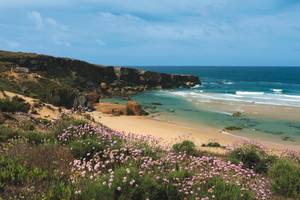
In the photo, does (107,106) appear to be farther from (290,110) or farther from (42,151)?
(42,151)

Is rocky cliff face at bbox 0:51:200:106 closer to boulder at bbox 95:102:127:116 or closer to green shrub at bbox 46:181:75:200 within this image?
boulder at bbox 95:102:127:116

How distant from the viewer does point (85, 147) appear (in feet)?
31.5

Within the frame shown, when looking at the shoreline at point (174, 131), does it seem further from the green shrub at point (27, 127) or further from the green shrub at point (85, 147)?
the green shrub at point (85, 147)

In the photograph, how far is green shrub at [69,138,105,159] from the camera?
9469mm

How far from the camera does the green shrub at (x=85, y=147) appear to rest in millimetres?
9469

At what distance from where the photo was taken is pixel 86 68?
71.4 metres

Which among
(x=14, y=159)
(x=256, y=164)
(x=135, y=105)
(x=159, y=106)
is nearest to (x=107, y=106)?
(x=135, y=105)

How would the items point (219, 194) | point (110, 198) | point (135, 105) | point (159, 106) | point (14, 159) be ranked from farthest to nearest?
point (159, 106)
point (135, 105)
point (14, 159)
point (219, 194)
point (110, 198)

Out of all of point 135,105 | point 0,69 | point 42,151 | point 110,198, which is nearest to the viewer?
point 110,198

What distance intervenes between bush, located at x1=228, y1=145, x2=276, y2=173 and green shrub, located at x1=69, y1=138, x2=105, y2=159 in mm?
3545

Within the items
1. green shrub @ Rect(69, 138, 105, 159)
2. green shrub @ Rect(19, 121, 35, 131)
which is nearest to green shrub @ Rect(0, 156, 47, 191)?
green shrub @ Rect(69, 138, 105, 159)

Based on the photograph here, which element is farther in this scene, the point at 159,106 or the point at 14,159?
the point at 159,106

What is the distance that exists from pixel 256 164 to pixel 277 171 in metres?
1.76

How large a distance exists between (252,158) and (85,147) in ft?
15.3
